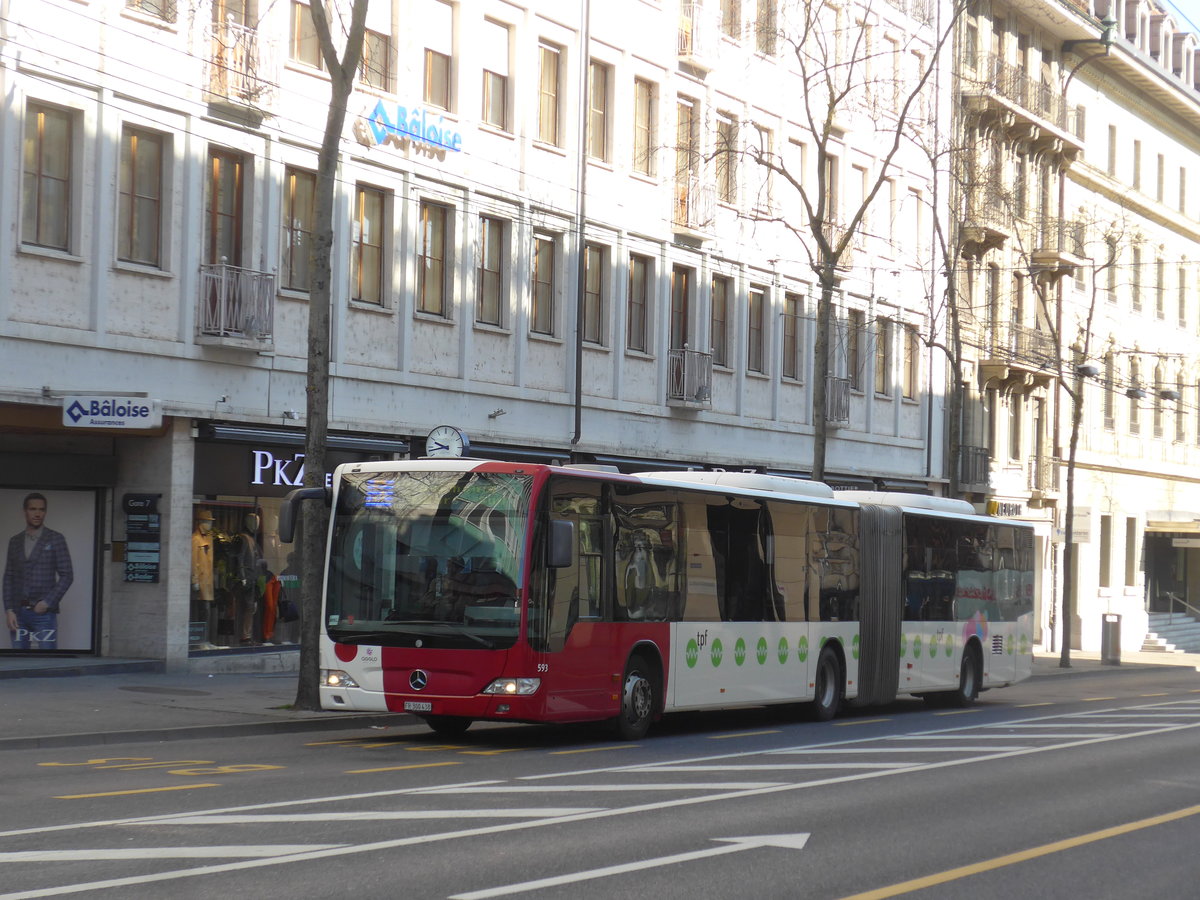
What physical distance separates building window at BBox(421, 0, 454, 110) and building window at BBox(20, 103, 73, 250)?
7713 millimetres

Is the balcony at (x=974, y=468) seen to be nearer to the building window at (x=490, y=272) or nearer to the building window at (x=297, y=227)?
the building window at (x=490, y=272)

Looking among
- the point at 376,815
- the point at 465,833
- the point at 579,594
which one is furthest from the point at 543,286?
the point at 465,833

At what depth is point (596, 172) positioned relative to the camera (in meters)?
34.5

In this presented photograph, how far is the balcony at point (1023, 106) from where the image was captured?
48750 mm

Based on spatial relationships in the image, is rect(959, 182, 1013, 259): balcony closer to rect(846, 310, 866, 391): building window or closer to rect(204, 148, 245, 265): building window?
rect(846, 310, 866, 391): building window

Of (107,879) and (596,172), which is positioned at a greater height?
(596,172)

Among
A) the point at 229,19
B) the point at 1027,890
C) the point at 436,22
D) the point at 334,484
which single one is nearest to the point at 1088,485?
the point at 436,22

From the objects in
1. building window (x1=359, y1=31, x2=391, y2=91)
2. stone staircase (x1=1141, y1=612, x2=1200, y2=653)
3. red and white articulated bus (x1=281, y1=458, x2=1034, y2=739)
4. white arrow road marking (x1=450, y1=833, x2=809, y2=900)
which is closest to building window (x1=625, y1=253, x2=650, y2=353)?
building window (x1=359, y1=31, x2=391, y2=91)

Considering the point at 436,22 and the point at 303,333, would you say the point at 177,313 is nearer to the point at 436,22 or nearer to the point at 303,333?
the point at 303,333

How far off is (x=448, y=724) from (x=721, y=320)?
21.6 meters

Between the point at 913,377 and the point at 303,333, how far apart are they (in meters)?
24.2

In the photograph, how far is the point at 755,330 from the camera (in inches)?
1597

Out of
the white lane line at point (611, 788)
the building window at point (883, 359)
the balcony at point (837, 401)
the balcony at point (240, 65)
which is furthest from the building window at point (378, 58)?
the building window at point (883, 359)

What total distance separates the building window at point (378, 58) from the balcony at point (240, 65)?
2258 millimetres
